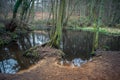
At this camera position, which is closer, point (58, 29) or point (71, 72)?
point (71, 72)

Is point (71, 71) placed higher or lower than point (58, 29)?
lower

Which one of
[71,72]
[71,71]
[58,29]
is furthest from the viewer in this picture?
[58,29]

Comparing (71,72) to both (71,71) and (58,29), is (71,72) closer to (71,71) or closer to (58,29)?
(71,71)

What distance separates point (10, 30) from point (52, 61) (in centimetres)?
1310

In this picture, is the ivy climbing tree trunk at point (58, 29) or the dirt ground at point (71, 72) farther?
the ivy climbing tree trunk at point (58, 29)

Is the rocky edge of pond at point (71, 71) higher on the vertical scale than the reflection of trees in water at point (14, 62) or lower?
higher

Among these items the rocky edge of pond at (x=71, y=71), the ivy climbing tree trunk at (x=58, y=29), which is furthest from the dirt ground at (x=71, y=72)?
the ivy climbing tree trunk at (x=58, y=29)

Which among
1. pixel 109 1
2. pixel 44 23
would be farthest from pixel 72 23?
pixel 109 1

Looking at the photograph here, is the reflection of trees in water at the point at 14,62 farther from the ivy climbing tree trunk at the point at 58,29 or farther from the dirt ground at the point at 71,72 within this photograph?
the ivy climbing tree trunk at the point at 58,29

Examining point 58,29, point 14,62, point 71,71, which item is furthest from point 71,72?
point 58,29

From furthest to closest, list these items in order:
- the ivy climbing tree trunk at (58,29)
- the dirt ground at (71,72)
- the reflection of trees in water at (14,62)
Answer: the ivy climbing tree trunk at (58,29)
the reflection of trees in water at (14,62)
the dirt ground at (71,72)

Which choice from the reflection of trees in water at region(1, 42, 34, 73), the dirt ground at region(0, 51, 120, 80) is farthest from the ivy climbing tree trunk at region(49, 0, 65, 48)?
the dirt ground at region(0, 51, 120, 80)

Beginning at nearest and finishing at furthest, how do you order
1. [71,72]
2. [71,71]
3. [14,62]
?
[71,72], [71,71], [14,62]

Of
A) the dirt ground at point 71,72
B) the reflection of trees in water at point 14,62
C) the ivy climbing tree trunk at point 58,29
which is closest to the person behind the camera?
the dirt ground at point 71,72
